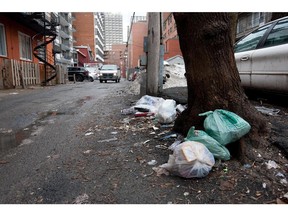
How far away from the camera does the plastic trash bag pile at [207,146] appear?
78.7 inches

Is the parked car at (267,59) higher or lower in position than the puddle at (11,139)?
higher

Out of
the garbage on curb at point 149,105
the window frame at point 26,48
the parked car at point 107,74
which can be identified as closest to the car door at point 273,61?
the garbage on curb at point 149,105

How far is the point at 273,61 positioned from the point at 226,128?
2128 mm

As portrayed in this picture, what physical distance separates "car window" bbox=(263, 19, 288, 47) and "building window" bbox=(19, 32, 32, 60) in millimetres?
14251

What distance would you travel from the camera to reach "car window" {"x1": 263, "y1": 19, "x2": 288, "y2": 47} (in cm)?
369

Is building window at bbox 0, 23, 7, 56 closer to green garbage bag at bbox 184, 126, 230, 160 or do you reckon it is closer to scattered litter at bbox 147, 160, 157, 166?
scattered litter at bbox 147, 160, 157, 166

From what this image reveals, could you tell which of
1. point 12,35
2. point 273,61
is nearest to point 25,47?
point 12,35

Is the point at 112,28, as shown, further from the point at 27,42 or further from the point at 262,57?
the point at 262,57

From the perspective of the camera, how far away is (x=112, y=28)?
89.8m

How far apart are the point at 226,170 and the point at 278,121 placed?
162 cm

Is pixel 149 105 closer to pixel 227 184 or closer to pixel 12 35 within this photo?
pixel 227 184

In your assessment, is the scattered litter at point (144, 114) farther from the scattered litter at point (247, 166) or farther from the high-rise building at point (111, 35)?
the high-rise building at point (111, 35)

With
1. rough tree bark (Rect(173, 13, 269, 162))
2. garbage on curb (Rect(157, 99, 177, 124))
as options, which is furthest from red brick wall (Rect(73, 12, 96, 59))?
rough tree bark (Rect(173, 13, 269, 162))

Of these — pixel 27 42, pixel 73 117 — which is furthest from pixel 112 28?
pixel 73 117
